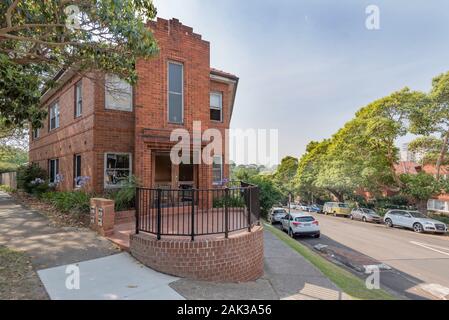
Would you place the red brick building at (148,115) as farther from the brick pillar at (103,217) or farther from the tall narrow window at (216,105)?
the tall narrow window at (216,105)

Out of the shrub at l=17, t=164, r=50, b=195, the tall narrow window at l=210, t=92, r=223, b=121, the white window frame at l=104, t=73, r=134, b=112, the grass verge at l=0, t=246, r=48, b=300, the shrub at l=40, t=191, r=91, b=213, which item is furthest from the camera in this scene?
the shrub at l=17, t=164, r=50, b=195

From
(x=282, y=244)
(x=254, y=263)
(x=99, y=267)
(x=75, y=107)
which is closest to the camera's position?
(x=99, y=267)

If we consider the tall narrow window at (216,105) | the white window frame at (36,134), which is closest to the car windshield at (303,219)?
the tall narrow window at (216,105)

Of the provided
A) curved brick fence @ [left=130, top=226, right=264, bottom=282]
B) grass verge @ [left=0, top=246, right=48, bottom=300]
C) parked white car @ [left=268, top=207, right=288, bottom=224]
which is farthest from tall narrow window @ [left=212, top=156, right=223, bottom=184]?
parked white car @ [left=268, top=207, right=288, bottom=224]

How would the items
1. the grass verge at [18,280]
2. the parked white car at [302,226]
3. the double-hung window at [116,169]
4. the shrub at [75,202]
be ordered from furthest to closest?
1. the parked white car at [302,226]
2. the double-hung window at [116,169]
3. the shrub at [75,202]
4. the grass verge at [18,280]

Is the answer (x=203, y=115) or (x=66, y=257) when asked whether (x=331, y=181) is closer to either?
(x=203, y=115)

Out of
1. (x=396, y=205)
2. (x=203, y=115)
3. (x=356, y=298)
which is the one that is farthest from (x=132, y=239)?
(x=396, y=205)

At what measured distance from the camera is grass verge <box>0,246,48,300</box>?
159 inches

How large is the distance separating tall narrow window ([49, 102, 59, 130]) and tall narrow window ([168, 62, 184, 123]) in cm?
906

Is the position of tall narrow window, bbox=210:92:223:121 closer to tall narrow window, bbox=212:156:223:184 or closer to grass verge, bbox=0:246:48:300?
tall narrow window, bbox=212:156:223:184

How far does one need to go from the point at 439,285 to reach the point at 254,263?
743 cm

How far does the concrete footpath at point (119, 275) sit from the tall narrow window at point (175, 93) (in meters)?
5.01

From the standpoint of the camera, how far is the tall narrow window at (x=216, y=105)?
1380 cm
